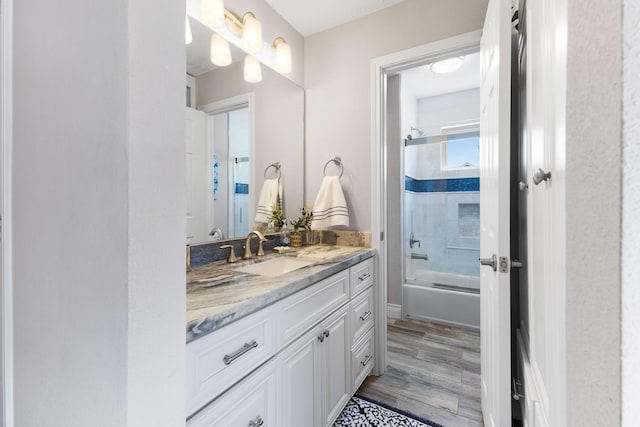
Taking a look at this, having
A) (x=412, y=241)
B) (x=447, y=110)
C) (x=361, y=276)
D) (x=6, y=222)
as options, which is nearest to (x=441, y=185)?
(x=412, y=241)

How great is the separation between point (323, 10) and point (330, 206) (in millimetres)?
1315

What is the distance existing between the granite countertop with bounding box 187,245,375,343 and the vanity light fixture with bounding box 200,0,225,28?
3.99ft

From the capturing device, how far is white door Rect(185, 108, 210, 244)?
1.37 m

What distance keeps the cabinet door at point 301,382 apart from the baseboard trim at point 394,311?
5.71ft

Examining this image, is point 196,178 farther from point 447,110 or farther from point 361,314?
point 447,110

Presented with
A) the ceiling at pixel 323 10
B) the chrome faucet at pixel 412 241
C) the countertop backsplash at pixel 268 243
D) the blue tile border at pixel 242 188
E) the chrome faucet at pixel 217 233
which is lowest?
the chrome faucet at pixel 412 241

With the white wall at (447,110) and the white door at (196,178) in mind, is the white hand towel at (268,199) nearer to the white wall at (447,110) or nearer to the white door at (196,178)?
the white door at (196,178)

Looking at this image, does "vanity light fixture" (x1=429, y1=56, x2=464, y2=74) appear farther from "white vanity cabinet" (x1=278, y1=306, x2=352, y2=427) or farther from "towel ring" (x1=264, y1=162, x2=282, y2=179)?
"white vanity cabinet" (x1=278, y1=306, x2=352, y2=427)

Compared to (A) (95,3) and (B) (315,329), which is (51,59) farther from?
(B) (315,329)

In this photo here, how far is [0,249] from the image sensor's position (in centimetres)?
77

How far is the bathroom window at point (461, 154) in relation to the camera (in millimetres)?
3029

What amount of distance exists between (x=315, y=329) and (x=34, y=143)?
1103 mm

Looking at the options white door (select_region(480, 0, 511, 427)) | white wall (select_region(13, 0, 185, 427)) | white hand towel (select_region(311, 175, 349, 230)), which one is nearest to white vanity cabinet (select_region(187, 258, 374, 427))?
white wall (select_region(13, 0, 185, 427))

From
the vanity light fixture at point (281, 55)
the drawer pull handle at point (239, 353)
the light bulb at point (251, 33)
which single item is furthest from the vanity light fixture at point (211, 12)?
the drawer pull handle at point (239, 353)
